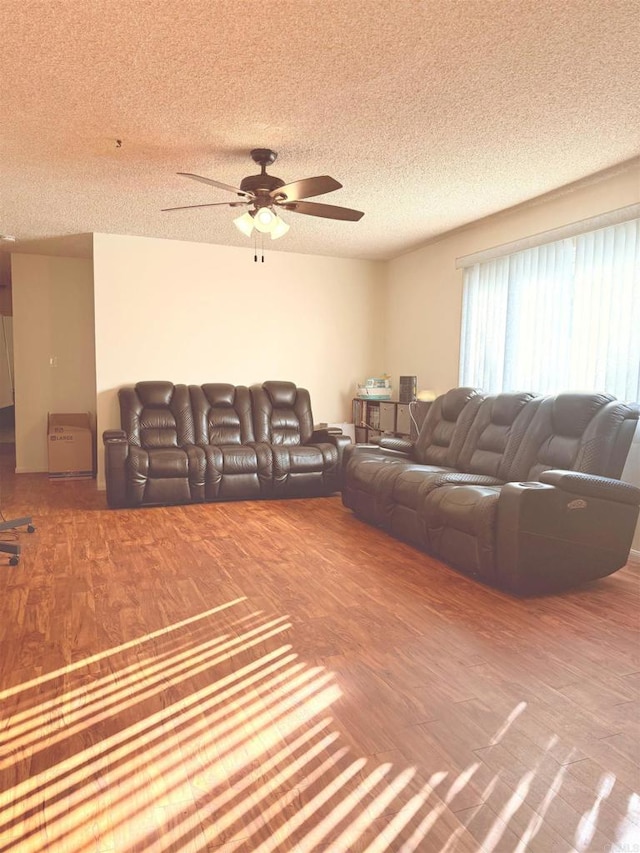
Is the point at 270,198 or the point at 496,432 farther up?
the point at 270,198

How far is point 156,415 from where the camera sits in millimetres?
5770

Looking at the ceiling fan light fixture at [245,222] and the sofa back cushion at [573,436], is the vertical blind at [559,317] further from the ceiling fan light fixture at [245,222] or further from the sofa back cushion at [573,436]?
the ceiling fan light fixture at [245,222]

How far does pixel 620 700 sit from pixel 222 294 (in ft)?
17.5

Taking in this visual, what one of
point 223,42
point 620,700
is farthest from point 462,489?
point 223,42

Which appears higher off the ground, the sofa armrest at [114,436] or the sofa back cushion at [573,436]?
the sofa back cushion at [573,436]

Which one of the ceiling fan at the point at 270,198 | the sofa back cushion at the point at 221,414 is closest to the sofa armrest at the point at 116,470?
the sofa back cushion at the point at 221,414

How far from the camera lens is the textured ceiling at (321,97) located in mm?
2299

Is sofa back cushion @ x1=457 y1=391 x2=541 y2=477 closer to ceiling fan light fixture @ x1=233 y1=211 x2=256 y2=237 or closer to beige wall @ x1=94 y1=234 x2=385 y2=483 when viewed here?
ceiling fan light fixture @ x1=233 y1=211 x2=256 y2=237

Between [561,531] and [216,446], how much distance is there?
339 centimetres

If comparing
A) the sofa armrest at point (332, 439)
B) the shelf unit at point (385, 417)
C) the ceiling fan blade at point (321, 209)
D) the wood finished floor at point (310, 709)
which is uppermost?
the ceiling fan blade at point (321, 209)

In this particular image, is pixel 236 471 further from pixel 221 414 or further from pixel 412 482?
pixel 412 482

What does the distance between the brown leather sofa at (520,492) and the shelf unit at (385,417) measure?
97cm

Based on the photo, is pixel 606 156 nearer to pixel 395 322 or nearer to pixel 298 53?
pixel 298 53

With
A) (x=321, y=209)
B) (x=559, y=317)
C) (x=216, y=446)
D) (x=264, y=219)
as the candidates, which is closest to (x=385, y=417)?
(x=216, y=446)
